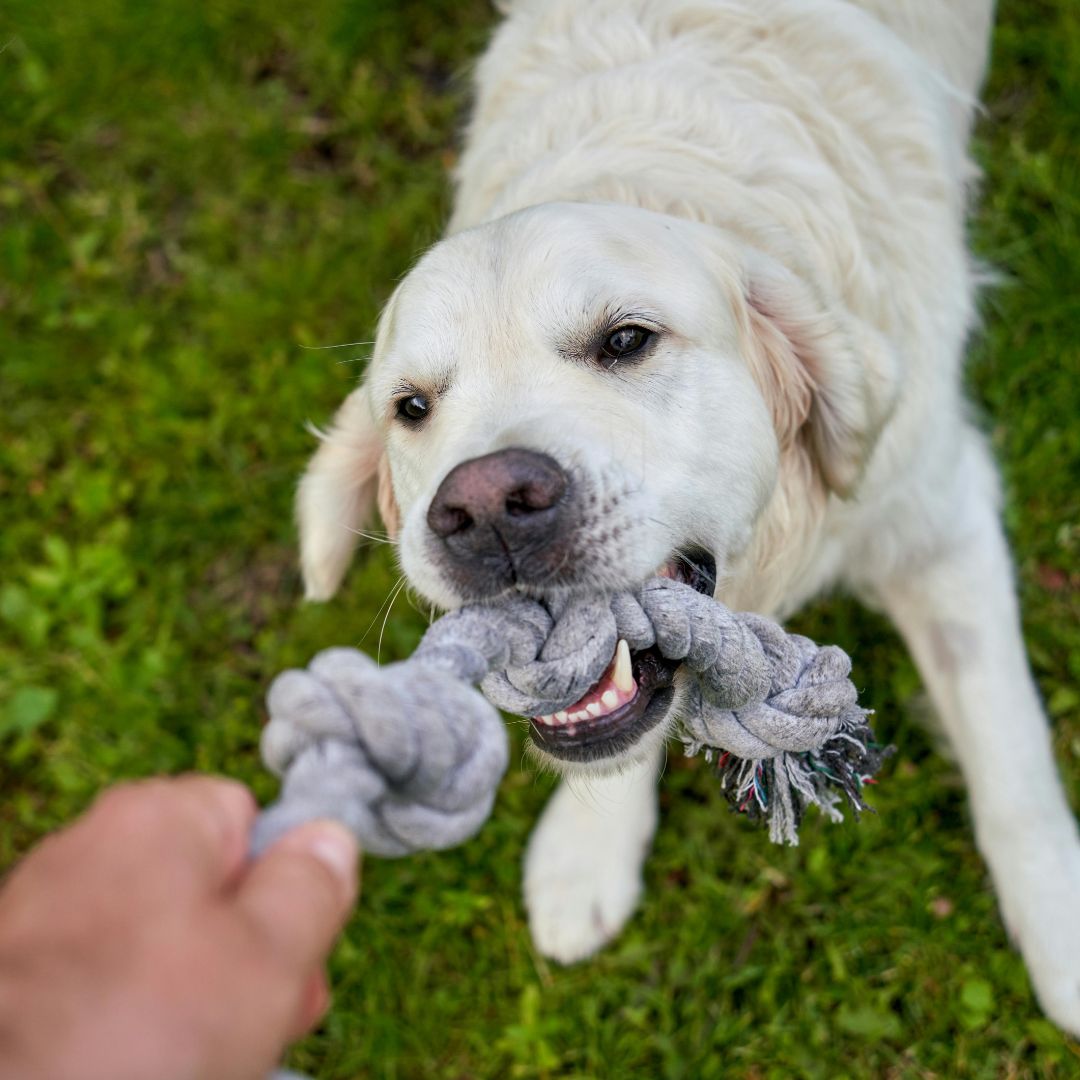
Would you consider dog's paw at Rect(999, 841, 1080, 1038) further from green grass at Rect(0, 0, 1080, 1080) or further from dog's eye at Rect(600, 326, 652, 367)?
dog's eye at Rect(600, 326, 652, 367)

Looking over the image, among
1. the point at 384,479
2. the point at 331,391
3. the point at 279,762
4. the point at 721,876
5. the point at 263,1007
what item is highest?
the point at 263,1007

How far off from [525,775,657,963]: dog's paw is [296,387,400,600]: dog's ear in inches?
38.5

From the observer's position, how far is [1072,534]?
3.48 metres

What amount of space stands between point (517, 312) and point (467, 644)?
→ 2.76ft

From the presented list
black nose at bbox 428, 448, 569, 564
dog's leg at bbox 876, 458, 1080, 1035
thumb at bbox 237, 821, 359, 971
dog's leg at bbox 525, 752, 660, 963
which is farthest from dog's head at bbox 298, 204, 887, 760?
dog's leg at bbox 525, 752, 660, 963

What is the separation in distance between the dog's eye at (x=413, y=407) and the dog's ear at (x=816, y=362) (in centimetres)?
73

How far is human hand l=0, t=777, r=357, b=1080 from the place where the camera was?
2.56 feet

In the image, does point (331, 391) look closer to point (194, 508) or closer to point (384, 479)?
point (194, 508)

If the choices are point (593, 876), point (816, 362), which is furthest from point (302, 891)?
point (593, 876)

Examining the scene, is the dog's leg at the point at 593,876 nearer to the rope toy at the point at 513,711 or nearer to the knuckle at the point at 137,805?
the rope toy at the point at 513,711

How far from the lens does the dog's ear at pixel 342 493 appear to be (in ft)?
9.11

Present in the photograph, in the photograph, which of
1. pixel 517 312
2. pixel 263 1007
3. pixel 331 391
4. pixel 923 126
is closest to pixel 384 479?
pixel 517 312

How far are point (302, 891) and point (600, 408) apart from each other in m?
1.28

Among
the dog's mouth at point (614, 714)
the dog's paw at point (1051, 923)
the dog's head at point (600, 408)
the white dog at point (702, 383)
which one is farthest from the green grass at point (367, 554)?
the dog's mouth at point (614, 714)
